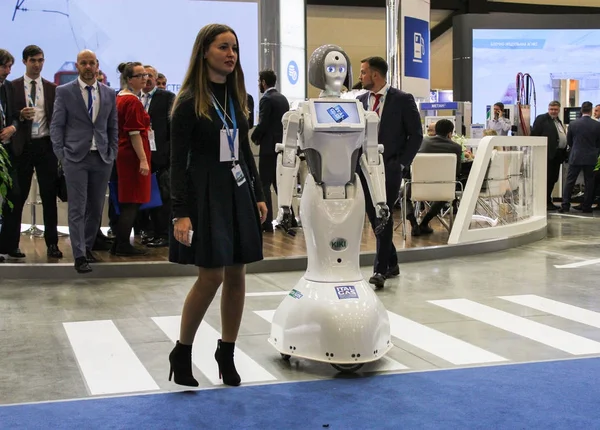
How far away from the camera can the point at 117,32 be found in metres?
15.7

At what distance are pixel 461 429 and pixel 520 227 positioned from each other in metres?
7.01

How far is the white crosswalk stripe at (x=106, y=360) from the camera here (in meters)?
4.10

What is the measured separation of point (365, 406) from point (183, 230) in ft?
3.67

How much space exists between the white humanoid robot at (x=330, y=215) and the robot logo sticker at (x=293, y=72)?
30.9 feet

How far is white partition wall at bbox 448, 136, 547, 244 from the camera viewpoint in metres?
9.13

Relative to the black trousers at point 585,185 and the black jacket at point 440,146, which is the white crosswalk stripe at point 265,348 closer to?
the black jacket at point 440,146

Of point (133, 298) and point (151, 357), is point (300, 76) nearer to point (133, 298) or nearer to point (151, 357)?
point (133, 298)

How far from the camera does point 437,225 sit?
1103 cm

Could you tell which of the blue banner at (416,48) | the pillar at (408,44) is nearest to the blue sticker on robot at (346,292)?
the pillar at (408,44)

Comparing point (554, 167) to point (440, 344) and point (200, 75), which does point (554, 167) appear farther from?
point (200, 75)

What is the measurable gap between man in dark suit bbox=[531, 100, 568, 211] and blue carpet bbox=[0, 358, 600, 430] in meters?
10.9

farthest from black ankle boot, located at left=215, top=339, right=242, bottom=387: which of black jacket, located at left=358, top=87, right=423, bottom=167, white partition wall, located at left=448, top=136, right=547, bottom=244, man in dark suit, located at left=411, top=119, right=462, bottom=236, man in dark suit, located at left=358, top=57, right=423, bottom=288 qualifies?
man in dark suit, located at left=411, top=119, right=462, bottom=236

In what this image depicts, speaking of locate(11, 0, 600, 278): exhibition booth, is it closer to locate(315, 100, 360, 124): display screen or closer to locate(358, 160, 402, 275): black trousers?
locate(358, 160, 402, 275): black trousers

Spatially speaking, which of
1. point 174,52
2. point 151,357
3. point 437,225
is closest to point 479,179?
point 437,225
